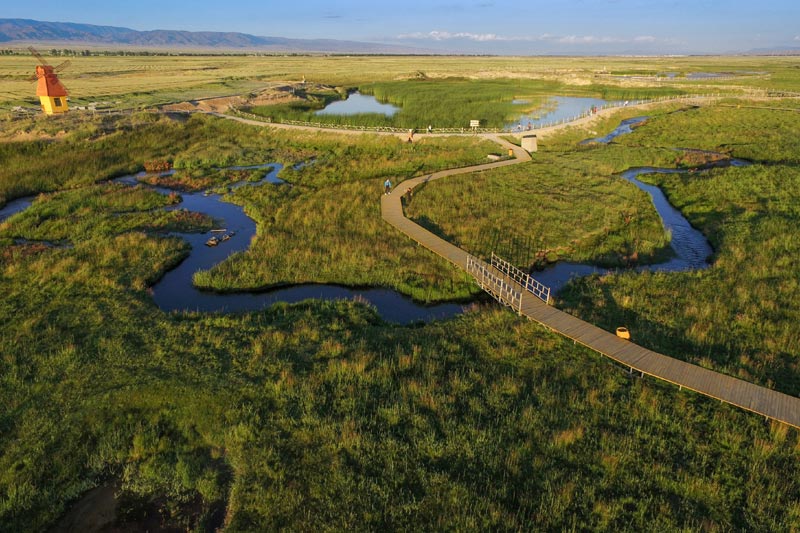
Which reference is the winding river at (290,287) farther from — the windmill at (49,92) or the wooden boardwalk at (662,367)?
the windmill at (49,92)

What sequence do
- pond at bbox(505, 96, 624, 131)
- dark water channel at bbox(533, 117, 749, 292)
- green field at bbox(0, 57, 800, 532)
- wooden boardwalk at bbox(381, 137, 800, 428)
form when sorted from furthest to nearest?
pond at bbox(505, 96, 624, 131) < dark water channel at bbox(533, 117, 749, 292) < wooden boardwalk at bbox(381, 137, 800, 428) < green field at bbox(0, 57, 800, 532)

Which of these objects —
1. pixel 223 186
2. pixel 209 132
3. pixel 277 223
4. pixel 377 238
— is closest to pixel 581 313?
pixel 377 238

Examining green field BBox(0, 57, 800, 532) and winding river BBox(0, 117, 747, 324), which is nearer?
green field BBox(0, 57, 800, 532)

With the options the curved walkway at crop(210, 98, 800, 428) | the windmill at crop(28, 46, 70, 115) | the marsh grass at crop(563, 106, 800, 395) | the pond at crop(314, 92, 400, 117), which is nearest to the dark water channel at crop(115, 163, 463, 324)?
the curved walkway at crop(210, 98, 800, 428)

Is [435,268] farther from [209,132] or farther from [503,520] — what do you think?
[209,132]

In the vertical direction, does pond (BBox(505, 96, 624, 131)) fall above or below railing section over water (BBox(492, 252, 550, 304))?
above

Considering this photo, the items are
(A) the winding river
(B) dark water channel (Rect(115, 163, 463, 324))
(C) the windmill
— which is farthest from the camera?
(C) the windmill

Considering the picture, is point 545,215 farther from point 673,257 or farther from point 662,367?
point 662,367

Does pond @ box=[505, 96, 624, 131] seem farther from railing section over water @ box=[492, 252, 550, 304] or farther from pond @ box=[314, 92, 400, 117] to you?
railing section over water @ box=[492, 252, 550, 304]

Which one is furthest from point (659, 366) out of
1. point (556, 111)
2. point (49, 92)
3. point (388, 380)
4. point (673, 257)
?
point (49, 92)
